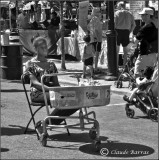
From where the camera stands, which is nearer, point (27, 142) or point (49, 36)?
point (27, 142)

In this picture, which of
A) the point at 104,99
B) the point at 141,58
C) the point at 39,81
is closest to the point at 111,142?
the point at 104,99

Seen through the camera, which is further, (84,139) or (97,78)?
(97,78)

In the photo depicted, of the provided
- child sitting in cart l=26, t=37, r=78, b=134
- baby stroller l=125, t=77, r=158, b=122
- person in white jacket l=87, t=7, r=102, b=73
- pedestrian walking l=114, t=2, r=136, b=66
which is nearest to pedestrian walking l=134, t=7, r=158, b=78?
baby stroller l=125, t=77, r=158, b=122

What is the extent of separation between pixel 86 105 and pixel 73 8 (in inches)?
701

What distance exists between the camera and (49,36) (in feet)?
67.3

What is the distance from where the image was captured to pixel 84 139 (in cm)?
776

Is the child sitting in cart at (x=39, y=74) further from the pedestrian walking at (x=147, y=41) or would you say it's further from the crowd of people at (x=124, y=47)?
the pedestrian walking at (x=147, y=41)

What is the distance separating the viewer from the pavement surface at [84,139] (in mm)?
6859

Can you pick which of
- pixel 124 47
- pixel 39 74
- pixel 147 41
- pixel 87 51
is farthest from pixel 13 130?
pixel 124 47

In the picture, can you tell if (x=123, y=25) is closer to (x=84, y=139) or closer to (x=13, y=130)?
(x=13, y=130)

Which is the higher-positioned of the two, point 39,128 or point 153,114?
point 39,128

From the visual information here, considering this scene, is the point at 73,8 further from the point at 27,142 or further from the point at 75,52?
the point at 27,142

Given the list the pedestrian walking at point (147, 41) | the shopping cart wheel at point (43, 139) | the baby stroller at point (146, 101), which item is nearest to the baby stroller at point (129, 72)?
the pedestrian walking at point (147, 41)

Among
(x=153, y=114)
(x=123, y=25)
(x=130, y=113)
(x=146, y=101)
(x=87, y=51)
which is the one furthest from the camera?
(x=123, y=25)
